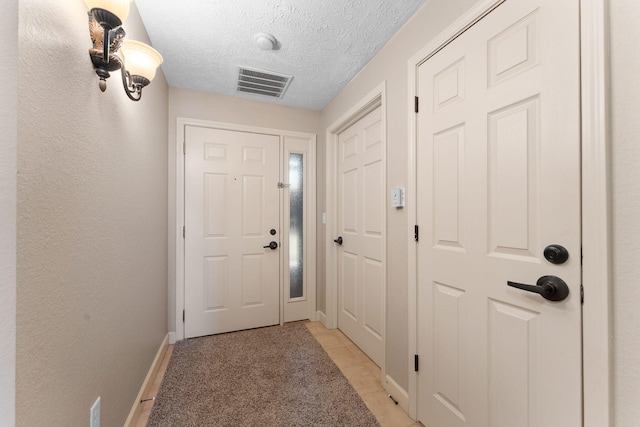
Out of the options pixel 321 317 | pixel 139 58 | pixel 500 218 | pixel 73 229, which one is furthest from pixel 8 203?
pixel 321 317

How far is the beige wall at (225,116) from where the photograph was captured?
2.33m

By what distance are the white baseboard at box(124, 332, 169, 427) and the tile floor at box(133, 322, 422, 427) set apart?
32mm

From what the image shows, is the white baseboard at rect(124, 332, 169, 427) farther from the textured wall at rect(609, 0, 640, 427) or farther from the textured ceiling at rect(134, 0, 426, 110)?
the textured ceiling at rect(134, 0, 426, 110)

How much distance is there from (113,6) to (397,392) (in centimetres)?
236

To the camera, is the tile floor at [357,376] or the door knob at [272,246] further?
the door knob at [272,246]

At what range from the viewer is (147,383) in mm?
1674

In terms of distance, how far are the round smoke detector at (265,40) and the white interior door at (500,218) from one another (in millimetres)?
1023

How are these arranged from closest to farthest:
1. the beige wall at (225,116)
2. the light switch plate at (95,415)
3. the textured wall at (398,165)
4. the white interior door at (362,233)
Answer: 1. the light switch plate at (95,415)
2. the textured wall at (398,165)
3. the white interior door at (362,233)
4. the beige wall at (225,116)

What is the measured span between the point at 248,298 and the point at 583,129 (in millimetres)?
2669

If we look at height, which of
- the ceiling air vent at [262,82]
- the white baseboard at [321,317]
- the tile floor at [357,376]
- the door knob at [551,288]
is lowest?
the tile floor at [357,376]

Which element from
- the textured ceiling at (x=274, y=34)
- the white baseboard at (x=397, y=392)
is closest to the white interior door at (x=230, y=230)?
the textured ceiling at (x=274, y=34)

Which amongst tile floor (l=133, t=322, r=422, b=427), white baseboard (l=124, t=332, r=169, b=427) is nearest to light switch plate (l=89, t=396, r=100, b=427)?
white baseboard (l=124, t=332, r=169, b=427)

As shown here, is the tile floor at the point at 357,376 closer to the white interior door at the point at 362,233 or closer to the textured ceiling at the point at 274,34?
the white interior door at the point at 362,233

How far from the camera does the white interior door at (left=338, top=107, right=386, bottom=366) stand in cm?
198
